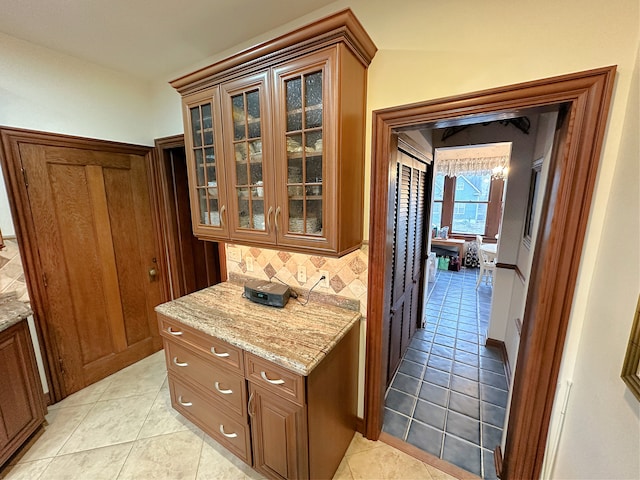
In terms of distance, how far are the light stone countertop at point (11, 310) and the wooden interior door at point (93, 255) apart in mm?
182

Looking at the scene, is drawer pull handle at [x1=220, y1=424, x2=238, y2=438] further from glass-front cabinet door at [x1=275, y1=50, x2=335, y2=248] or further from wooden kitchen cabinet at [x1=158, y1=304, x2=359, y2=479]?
glass-front cabinet door at [x1=275, y1=50, x2=335, y2=248]

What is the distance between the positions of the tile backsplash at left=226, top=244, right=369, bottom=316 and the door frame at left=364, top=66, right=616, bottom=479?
9cm

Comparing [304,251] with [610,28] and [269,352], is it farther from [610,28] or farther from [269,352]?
[610,28]

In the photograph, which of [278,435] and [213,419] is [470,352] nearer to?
[278,435]

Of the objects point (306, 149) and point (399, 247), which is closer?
point (306, 149)

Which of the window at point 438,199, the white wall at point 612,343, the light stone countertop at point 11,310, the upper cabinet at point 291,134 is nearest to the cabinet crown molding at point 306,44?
the upper cabinet at point 291,134

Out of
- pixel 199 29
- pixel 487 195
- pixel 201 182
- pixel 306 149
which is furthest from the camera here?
pixel 487 195

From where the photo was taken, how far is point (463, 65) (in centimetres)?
118

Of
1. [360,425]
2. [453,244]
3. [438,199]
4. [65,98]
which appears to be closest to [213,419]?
[360,425]

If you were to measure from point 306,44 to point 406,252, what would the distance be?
65.9 inches

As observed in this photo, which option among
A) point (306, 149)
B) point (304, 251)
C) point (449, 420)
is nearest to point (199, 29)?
point (306, 149)

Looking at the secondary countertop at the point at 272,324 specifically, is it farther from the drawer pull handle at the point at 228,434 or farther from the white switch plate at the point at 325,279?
the drawer pull handle at the point at 228,434

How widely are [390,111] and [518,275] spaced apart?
2.13 meters

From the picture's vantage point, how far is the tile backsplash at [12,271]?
1807 mm
